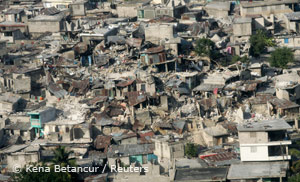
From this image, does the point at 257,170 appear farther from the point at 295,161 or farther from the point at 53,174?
the point at 53,174

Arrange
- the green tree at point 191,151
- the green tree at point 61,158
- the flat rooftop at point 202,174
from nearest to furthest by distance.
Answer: the flat rooftop at point 202,174, the green tree at point 61,158, the green tree at point 191,151

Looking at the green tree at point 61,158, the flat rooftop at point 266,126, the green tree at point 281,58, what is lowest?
the green tree at point 61,158

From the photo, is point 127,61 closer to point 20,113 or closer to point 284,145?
point 20,113

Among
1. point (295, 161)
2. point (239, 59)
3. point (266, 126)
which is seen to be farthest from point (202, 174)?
point (239, 59)

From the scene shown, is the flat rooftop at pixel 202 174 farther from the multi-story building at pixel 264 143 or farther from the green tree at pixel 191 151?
the green tree at pixel 191 151

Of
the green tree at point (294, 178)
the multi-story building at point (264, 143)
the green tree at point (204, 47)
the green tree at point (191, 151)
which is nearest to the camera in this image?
the green tree at point (294, 178)

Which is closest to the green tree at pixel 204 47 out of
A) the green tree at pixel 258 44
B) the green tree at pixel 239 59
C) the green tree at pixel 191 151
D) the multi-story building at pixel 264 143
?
the green tree at pixel 239 59

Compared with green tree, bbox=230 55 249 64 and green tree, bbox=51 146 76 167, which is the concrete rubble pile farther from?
green tree, bbox=51 146 76 167

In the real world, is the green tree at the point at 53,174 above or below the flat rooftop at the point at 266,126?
below
